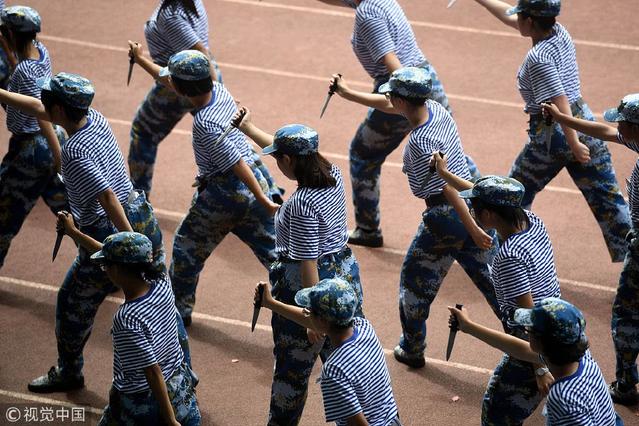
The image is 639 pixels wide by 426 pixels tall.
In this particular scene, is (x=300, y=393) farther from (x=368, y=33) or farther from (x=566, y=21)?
(x=566, y=21)

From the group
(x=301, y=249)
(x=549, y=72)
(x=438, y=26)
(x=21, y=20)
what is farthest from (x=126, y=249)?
(x=438, y=26)

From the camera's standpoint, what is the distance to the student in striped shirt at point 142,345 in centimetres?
638

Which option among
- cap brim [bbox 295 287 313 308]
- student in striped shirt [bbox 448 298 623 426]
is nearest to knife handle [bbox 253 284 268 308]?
cap brim [bbox 295 287 313 308]

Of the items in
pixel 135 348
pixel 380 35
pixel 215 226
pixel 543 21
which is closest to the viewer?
pixel 135 348

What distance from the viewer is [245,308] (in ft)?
31.4

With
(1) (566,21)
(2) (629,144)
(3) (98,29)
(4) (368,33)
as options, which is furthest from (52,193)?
(1) (566,21)

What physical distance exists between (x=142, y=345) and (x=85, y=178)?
1720 mm

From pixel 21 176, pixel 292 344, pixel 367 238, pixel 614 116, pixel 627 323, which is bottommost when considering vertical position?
pixel 367 238

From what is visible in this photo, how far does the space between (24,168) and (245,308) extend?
2.13 meters

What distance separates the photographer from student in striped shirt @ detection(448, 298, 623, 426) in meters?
5.76

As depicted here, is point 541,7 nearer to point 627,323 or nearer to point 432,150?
point 432,150

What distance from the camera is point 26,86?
9.02 metres

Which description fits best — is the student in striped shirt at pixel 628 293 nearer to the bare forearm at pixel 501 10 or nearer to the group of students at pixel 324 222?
the group of students at pixel 324 222

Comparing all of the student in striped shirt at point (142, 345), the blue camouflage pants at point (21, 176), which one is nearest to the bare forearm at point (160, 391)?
the student in striped shirt at point (142, 345)
